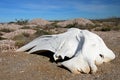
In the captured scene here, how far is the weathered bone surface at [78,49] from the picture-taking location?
789 centimetres

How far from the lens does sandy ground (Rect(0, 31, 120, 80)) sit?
7375 mm

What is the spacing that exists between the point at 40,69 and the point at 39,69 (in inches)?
1.1

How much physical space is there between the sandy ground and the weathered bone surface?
0.71ft

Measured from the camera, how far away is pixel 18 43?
11.8 m

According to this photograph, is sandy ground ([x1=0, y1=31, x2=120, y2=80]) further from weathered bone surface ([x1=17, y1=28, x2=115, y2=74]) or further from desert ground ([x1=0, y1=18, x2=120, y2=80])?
weathered bone surface ([x1=17, y1=28, x2=115, y2=74])

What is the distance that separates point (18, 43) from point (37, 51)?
90.6 inches

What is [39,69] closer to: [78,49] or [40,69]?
[40,69]

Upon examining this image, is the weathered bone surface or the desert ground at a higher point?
the weathered bone surface

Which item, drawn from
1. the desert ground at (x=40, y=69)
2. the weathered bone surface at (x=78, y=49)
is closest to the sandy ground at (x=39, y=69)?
the desert ground at (x=40, y=69)

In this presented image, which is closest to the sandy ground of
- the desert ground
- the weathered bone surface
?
the desert ground

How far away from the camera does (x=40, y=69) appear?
803 cm

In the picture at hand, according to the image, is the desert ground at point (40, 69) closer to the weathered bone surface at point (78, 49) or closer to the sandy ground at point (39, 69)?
the sandy ground at point (39, 69)

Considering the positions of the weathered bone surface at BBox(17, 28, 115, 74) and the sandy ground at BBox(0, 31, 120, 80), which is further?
the weathered bone surface at BBox(17, 28, 115, 74)

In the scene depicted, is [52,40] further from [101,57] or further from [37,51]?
[101,57]
